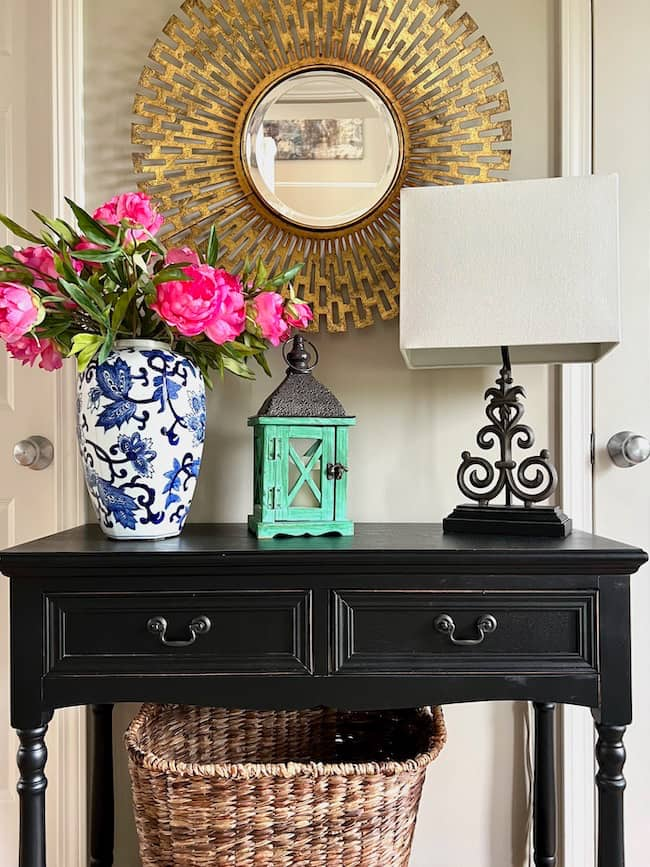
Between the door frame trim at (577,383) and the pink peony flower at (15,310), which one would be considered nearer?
the pink peony flower at (15,310)

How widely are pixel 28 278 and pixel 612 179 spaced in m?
0.94

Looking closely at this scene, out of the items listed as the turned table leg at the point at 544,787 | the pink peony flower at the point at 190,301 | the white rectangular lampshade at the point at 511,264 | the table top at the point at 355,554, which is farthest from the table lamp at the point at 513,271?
the turned table leg at the point at 544,787

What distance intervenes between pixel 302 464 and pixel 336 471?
0.20 ft

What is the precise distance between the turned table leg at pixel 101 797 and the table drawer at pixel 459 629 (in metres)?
0.61

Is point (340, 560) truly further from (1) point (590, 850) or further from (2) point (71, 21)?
(2) point (71, 21)

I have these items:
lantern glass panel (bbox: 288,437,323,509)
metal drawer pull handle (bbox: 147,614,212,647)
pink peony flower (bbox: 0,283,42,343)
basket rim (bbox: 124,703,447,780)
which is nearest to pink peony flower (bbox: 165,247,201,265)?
pink peony flower (bbox: 0,283,42,343)

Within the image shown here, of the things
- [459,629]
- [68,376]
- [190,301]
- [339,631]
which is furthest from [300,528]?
[68,376]

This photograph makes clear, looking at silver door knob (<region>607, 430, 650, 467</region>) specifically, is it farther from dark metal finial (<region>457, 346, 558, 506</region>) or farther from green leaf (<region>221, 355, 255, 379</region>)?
green leaf (<region>221, 355, 255, 379</region>)

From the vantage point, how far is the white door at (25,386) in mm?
1584

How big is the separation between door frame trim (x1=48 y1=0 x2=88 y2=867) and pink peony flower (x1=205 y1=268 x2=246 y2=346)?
0.53 metres

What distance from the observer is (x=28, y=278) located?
118cm

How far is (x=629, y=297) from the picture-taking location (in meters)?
1.60

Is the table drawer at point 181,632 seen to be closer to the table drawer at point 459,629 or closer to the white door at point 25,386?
the table drawer at point 459,629

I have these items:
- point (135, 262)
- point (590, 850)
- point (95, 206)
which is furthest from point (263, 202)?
point (590, 850)
